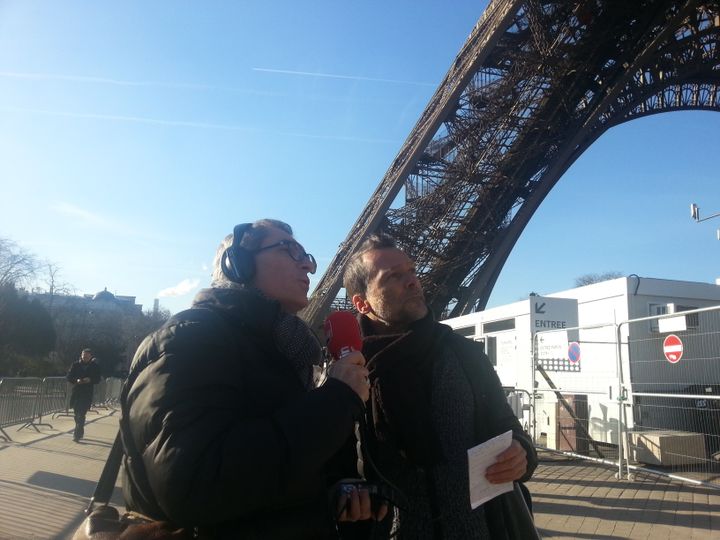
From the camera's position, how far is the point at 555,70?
1712 centimetres

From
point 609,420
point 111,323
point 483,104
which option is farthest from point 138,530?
point 111,323

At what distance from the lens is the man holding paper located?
1661 millimetres

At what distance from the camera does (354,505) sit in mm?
1343

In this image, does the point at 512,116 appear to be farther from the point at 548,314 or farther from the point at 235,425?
the point at 235,425

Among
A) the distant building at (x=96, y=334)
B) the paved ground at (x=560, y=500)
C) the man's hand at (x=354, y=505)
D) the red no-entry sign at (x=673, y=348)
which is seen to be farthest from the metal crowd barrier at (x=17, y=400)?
the distant building at (x=96, y=334)

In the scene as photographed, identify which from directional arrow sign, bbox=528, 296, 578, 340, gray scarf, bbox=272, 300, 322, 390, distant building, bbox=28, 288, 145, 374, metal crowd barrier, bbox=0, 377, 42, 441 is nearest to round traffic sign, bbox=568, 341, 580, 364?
directional arrow sign, bbox=528, 296, 578, 340

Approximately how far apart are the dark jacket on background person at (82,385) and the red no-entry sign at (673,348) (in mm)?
9089

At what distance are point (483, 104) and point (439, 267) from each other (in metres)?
5.94

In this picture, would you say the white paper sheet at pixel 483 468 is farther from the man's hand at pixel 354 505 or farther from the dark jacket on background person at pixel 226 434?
the dark jacket on background person at pixel 226 434

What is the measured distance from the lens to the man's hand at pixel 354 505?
134 centimetres

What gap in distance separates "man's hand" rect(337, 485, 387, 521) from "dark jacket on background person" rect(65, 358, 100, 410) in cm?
947

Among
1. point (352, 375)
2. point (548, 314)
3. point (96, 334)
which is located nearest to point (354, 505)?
point (352, 375)

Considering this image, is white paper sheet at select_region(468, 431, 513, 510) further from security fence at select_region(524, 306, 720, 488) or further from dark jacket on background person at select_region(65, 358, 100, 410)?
dark jacket on background person at select_region(65, 358, 100, 410)

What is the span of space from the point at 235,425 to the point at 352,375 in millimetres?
310
